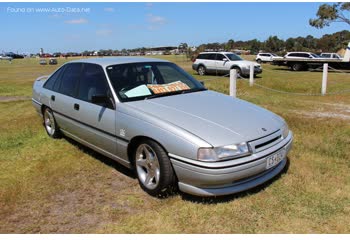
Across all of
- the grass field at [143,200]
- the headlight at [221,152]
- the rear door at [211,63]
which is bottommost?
the grass field at [143,200]

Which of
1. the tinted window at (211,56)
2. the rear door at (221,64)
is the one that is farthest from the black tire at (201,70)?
the rear door at (221,64)

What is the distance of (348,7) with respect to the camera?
3688 centimetres

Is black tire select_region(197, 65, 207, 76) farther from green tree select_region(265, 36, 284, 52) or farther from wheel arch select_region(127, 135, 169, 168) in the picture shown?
green tree select_region(265, 36, 284, 52)

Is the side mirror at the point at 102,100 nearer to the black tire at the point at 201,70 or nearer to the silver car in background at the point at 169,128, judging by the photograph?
the silver car in background at the point at 169,128

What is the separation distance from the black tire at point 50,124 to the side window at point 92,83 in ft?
4.00

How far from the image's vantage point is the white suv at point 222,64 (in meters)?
19.7

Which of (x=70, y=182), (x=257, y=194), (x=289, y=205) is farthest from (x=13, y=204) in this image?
(x=289, y=205)

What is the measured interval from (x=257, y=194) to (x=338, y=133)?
10.6 ft

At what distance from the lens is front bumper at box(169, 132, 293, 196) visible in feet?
9.98

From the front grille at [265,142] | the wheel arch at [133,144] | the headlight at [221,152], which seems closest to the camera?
the headlight at [221,152]

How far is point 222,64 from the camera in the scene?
20562mm

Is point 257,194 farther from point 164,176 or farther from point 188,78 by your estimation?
point 188,78

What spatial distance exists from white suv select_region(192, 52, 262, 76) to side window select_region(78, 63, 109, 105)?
51.3 feet

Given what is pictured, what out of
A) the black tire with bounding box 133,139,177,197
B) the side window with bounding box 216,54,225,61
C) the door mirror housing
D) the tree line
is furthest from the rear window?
the tree line
